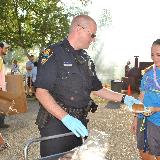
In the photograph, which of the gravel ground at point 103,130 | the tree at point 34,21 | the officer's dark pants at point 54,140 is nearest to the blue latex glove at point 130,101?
the officer's dark pants at point 54,140

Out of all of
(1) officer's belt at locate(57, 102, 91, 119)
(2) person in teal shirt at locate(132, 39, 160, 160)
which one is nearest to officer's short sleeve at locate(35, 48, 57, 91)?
(1) officer's belt at locate(57, 102, 91, 119)

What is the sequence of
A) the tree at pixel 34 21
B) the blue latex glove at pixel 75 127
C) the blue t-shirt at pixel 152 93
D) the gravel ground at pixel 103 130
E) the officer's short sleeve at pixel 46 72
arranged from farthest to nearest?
the tree at pixel 34 21, the gravel ground at pixel 103 130, the blue t-shirt at pixel 152 93, the officer's short sleeve at pixel 46 72, the blue latex glove at pixel 75 127

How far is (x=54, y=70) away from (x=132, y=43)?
3890 inches

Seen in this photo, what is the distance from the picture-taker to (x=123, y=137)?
28.3 ft

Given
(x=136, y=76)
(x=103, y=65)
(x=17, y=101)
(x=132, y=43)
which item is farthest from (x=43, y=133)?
(x=103, y=65)

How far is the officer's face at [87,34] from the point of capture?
11.5 feet

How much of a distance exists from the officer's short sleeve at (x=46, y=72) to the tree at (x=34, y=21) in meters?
26.7

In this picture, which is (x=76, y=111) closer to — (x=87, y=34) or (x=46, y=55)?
(x=46, y=55)

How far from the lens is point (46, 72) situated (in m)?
3.41

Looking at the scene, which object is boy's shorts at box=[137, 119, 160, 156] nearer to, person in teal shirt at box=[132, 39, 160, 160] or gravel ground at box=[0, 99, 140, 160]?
person in teal shirt at box=[132, 39, 160, 160]

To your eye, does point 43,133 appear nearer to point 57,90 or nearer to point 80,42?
point 57,90

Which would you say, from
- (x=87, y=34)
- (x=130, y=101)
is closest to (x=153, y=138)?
(x=130, y=101)

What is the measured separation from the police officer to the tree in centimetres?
2661

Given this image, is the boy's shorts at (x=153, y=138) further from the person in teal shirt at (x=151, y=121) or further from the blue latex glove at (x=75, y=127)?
the blue latex glove at (x=75, y=127)
